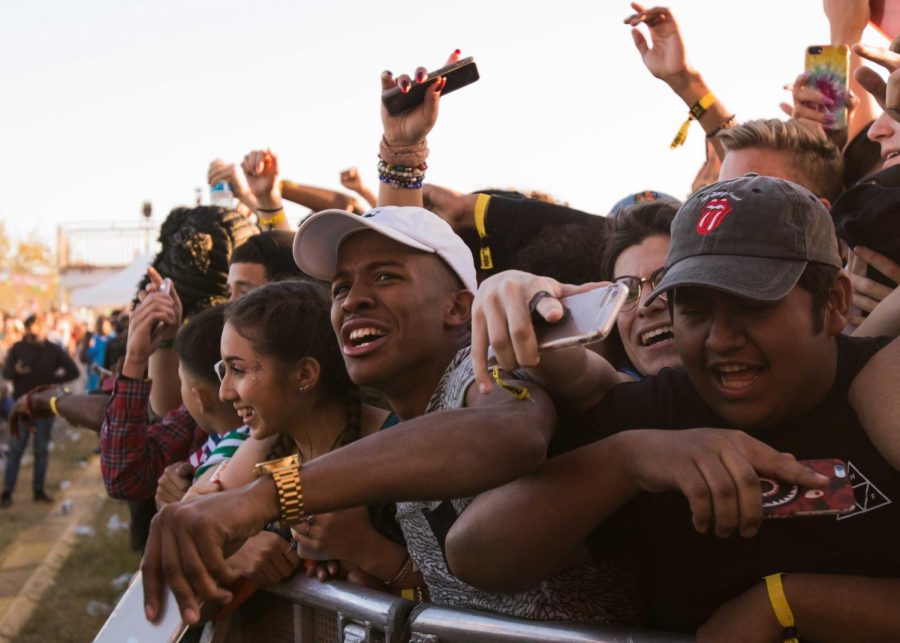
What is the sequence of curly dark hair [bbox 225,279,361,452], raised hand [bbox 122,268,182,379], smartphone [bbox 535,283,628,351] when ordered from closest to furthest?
smartphone [bbox 535,283,628,351] → curly dark hair [bbox 225,279,361,452] → raised hand [bbox 122,268,182,379]

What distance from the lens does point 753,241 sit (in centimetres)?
190

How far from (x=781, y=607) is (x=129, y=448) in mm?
3130

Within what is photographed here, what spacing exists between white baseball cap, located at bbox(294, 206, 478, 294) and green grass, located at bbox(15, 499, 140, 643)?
5673mm

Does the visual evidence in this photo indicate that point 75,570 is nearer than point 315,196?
No

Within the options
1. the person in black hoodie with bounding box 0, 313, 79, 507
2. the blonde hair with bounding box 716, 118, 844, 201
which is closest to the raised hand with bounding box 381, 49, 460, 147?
the blonde hair with bounding box 716, 118, 844, 201

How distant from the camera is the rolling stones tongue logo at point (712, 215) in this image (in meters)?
1.95

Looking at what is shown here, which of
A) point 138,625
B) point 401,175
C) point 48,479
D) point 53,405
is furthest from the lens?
point 48,479

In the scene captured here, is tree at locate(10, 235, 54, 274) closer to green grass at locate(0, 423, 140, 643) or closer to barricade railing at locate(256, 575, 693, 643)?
green grass at locate(0, 423, 140, 643)

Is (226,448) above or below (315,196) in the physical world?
below

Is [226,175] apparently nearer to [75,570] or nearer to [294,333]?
[294,333]

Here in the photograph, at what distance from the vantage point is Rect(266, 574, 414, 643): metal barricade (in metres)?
2.30

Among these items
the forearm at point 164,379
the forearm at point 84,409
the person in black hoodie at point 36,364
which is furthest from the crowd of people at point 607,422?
the person in black hoodie at point 36,364

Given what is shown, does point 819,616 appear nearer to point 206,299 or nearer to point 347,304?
point 347,304

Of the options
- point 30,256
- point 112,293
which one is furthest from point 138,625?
point 30,256
